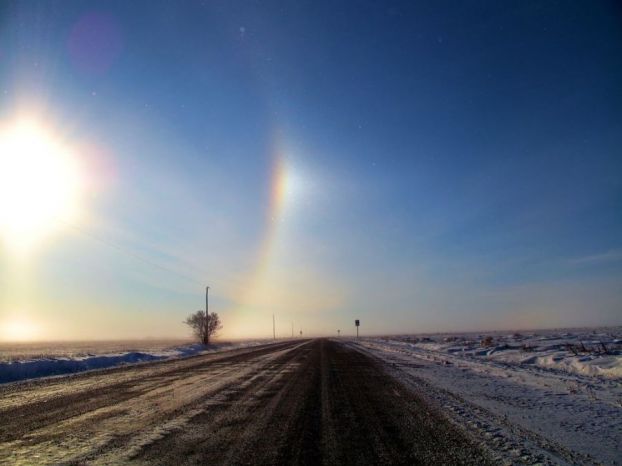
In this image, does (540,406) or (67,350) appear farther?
(67,350)

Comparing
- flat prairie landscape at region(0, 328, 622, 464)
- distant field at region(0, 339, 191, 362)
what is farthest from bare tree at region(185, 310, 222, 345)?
flat prairie landscape at region(0, 328, 622, 464)

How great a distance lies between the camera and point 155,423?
682 centimetres

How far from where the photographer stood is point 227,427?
6.46 m

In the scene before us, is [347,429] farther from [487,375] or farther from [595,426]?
[487,375]

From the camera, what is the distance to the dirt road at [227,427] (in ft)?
16.4

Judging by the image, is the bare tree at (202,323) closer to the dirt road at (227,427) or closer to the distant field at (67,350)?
the distant field at (67,350)

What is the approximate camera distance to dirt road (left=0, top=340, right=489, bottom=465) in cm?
501

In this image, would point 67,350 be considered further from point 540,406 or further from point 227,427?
point 540,406

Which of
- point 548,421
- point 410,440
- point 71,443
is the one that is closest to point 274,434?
point 410,440

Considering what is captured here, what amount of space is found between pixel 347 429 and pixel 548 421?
378 cm

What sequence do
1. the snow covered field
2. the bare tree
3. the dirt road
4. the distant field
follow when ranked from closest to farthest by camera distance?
the dirt road → the snow covered field → the distant field → the bare tree

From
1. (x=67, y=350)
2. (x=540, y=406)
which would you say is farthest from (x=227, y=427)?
(x=67, y=350)

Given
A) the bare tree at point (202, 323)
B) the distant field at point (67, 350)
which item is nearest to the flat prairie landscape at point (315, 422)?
the distant field at point (67, 350)

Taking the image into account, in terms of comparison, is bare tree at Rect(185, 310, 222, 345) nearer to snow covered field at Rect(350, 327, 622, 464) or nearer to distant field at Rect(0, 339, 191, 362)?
distant field at Rect(0, 339, 191, 362)
